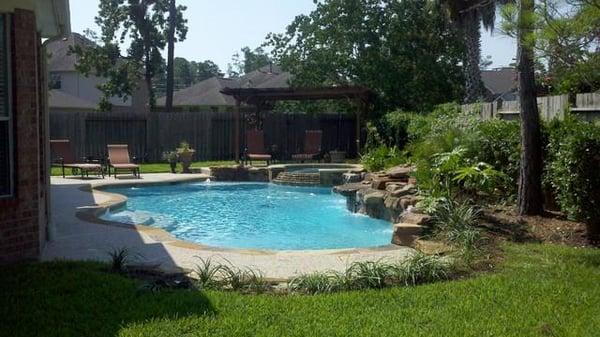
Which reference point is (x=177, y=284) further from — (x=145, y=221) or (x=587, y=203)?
(x=145, y=221)

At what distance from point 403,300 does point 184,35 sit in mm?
27093

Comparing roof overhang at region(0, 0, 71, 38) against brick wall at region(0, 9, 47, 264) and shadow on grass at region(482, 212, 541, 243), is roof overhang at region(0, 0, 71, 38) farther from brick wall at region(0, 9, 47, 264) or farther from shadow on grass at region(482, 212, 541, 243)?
shadow on grass at region(482, 212, 541, 243)

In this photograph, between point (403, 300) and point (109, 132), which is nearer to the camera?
point (403, 300)

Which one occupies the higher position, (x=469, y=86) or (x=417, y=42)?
(x=417, y=42)

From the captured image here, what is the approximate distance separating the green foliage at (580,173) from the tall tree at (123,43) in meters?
25.3

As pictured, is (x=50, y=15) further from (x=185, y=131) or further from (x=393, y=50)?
(x=393, y=50)

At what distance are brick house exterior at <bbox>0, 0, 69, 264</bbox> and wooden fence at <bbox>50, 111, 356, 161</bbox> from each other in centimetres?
1614

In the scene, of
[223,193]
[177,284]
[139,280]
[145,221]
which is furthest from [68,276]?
[223,193]

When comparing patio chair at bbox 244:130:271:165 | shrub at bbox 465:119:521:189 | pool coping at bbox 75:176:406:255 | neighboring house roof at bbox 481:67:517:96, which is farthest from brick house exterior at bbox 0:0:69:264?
neighboring house roof at bbox 481:67:517:96

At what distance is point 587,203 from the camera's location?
23.0 ft

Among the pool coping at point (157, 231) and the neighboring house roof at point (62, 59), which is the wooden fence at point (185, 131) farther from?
the neighboring house roof at point (62, 59)

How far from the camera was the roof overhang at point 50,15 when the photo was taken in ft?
20.6

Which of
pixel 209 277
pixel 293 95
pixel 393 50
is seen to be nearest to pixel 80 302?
pixel 209 277

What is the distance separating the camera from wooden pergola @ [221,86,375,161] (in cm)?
2099
